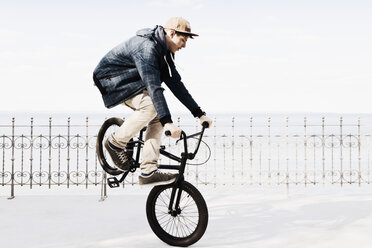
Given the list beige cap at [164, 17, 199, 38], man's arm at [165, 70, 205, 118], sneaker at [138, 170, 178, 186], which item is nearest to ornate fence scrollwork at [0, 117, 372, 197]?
man's arm at [165, 70, 205, 118]

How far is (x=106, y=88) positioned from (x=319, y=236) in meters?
3.09

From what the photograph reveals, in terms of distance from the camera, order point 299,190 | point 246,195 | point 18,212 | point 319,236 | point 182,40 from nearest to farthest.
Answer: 1. point 182,40
2. point 319,236
3. point 18,212
4. point 246,195
5. point 299,190

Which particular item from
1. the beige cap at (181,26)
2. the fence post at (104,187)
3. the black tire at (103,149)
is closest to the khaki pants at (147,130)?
the black tire at (103,149)

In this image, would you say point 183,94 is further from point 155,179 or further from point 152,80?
point 155,179

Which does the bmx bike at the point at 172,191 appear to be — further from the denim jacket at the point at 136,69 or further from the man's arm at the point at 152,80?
the denim jacket at the point at 136,69

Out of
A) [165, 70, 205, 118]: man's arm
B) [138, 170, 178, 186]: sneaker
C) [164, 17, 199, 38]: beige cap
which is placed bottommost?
[138, 170, 178, 186]: sneaker

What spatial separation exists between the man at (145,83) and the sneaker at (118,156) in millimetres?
12

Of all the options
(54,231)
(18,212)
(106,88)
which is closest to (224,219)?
(54,231)

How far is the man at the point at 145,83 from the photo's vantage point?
143 inches

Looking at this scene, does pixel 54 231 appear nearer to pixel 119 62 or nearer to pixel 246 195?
pixel 119 62

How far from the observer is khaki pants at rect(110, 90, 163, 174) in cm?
387

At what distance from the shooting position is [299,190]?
8547 millimetres

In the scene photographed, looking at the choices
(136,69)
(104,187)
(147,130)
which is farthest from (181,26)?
(104,187)

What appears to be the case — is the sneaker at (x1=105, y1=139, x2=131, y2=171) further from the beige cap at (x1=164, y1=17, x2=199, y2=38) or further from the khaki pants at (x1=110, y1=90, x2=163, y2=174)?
the beige cap at (x1=164, y1=17, x2=199, y2=38)
